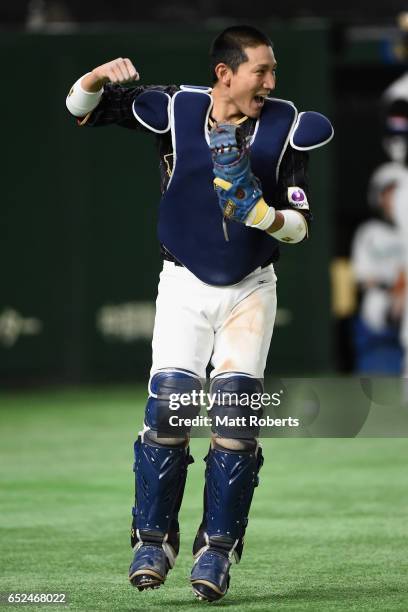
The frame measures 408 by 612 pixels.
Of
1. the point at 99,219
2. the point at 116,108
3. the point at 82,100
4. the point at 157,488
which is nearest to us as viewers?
the point at 157,488

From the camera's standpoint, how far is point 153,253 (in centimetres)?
1286

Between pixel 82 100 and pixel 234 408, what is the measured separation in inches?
49.8

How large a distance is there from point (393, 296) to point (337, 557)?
7036 millimetres

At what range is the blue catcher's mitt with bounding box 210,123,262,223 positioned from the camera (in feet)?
16.7

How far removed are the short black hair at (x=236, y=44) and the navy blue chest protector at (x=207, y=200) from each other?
192mm

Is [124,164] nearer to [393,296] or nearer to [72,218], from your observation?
[72,218]

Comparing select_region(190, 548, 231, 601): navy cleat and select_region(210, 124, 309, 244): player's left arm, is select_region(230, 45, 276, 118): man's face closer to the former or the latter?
select_region(210, 124, 309, 244): player's left arm

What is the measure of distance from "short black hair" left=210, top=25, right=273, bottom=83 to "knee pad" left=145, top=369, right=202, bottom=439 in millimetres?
1110

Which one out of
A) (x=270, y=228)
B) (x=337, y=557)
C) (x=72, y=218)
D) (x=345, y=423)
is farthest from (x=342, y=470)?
(x=72, y=218)

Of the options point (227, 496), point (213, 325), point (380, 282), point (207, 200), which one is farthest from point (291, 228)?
point (380, 282)

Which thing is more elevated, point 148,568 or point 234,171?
point 234,171

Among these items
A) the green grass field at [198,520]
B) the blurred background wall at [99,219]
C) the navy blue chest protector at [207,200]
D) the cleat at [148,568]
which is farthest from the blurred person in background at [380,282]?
the cleat at [148,568]

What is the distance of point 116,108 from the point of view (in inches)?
220

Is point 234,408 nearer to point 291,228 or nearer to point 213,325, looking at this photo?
point 213,325
